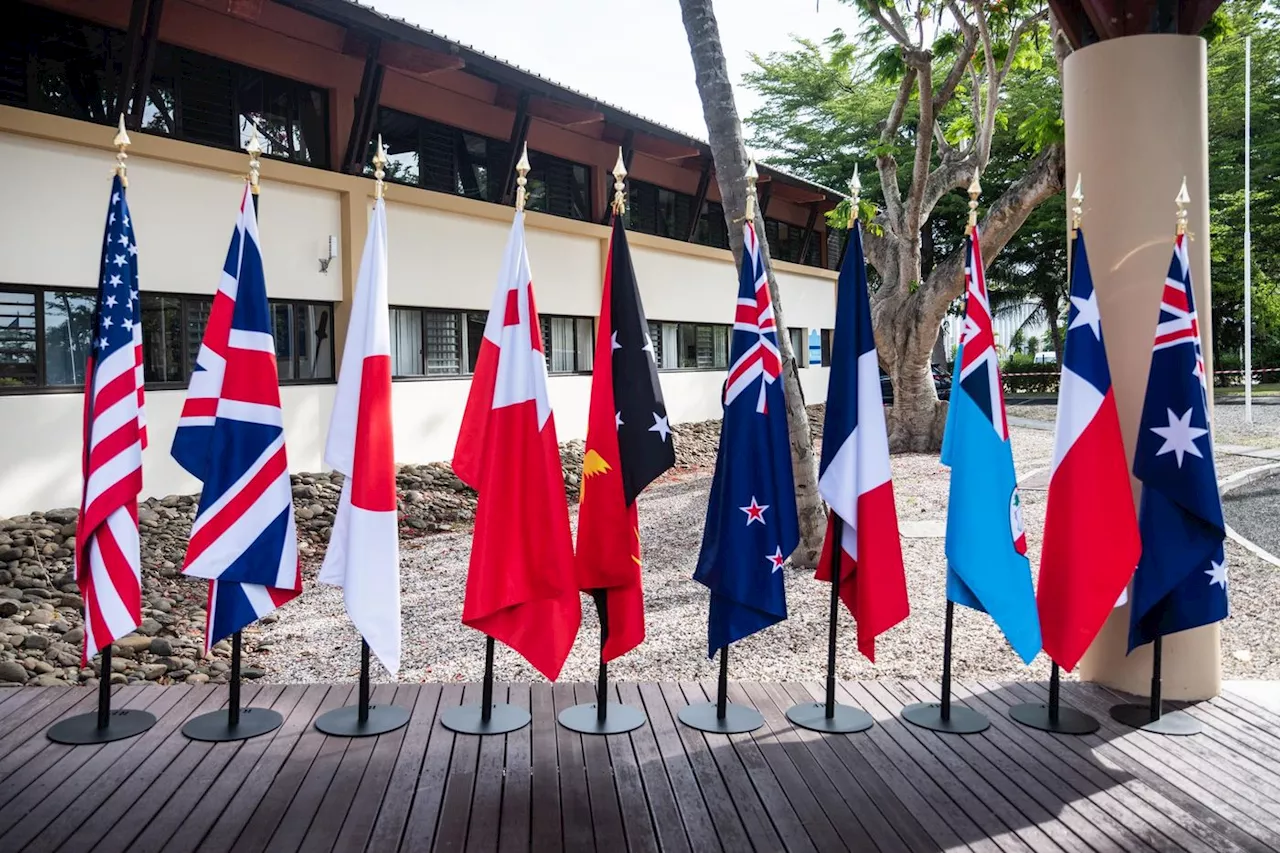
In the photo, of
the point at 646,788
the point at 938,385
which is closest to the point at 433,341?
the point at 646,788

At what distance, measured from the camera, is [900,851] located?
3.49 meters

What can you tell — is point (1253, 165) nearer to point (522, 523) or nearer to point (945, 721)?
point (945, 721)

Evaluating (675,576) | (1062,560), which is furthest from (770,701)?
(675,576)

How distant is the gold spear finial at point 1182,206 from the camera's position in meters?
4.79

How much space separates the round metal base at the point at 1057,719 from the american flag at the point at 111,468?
14.9ft

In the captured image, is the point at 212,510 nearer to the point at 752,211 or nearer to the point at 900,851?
the point at 752,211

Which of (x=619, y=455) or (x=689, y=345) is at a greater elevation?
(x=689, y=345)

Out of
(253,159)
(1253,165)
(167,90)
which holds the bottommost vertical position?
(253,159)

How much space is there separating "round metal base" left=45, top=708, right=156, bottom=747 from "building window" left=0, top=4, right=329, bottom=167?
298 inches

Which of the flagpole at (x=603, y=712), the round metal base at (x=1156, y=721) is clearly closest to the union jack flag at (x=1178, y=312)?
the round metal base at (x=1156, y=721)

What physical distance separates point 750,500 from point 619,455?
2.31 feet

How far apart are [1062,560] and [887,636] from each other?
10.6 feet

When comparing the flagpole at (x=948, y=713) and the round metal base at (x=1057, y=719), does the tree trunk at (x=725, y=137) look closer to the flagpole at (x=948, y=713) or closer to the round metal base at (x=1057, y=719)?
the flagpole at (x=948, y=713)

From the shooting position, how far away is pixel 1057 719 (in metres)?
4.79
